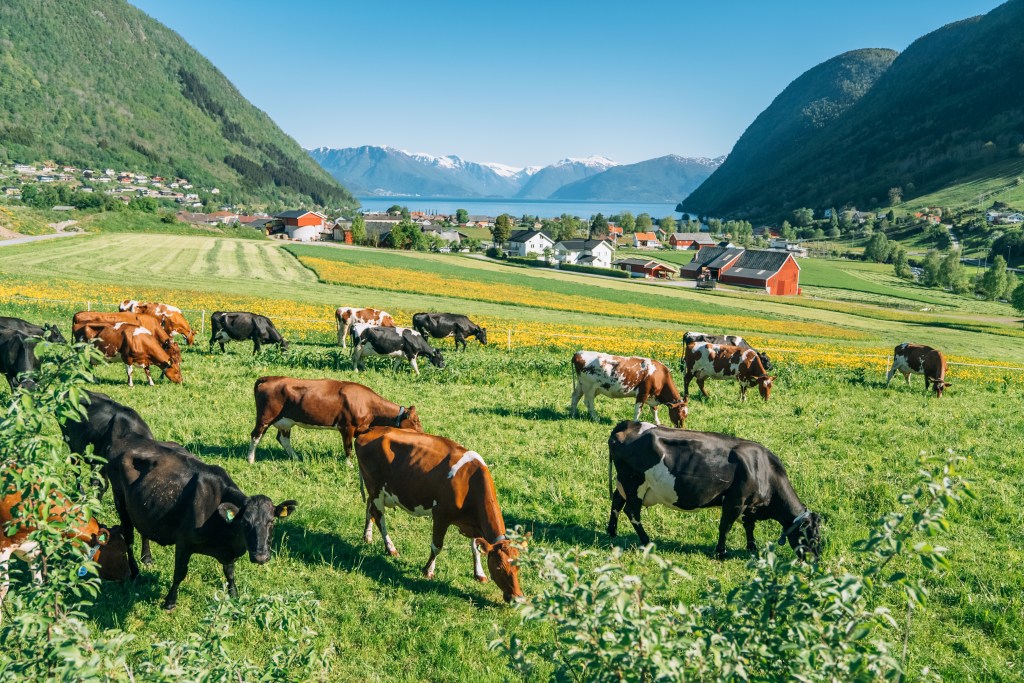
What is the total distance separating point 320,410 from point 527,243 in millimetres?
130507

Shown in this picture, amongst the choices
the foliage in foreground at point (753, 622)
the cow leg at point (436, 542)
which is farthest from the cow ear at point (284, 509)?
the foliage in foreground at point (753, 622)

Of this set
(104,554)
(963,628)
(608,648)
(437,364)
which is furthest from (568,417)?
(608,648)

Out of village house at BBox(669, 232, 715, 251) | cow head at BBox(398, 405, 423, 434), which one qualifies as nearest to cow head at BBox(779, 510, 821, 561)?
cow head at BBox(398, 405, 423, 434)

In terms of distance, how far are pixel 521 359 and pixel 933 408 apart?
1431 centimetres

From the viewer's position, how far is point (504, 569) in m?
7.90

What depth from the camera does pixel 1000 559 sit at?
9.71 meters

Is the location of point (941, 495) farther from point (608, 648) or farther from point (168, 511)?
point (168, 511)

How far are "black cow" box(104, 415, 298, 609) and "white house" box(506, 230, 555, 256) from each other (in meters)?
131

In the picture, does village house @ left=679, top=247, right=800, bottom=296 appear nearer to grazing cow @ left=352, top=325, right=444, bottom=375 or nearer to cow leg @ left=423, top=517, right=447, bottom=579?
grazing cow @ left=352, top=325, right=444, bottom=375

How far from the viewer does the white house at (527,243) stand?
139 metres

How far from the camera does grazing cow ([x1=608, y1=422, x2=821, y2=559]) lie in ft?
32.0

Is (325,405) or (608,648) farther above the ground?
(608,648)

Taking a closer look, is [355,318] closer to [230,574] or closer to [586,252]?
[230,574]

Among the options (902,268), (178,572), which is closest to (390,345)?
(178,572)
